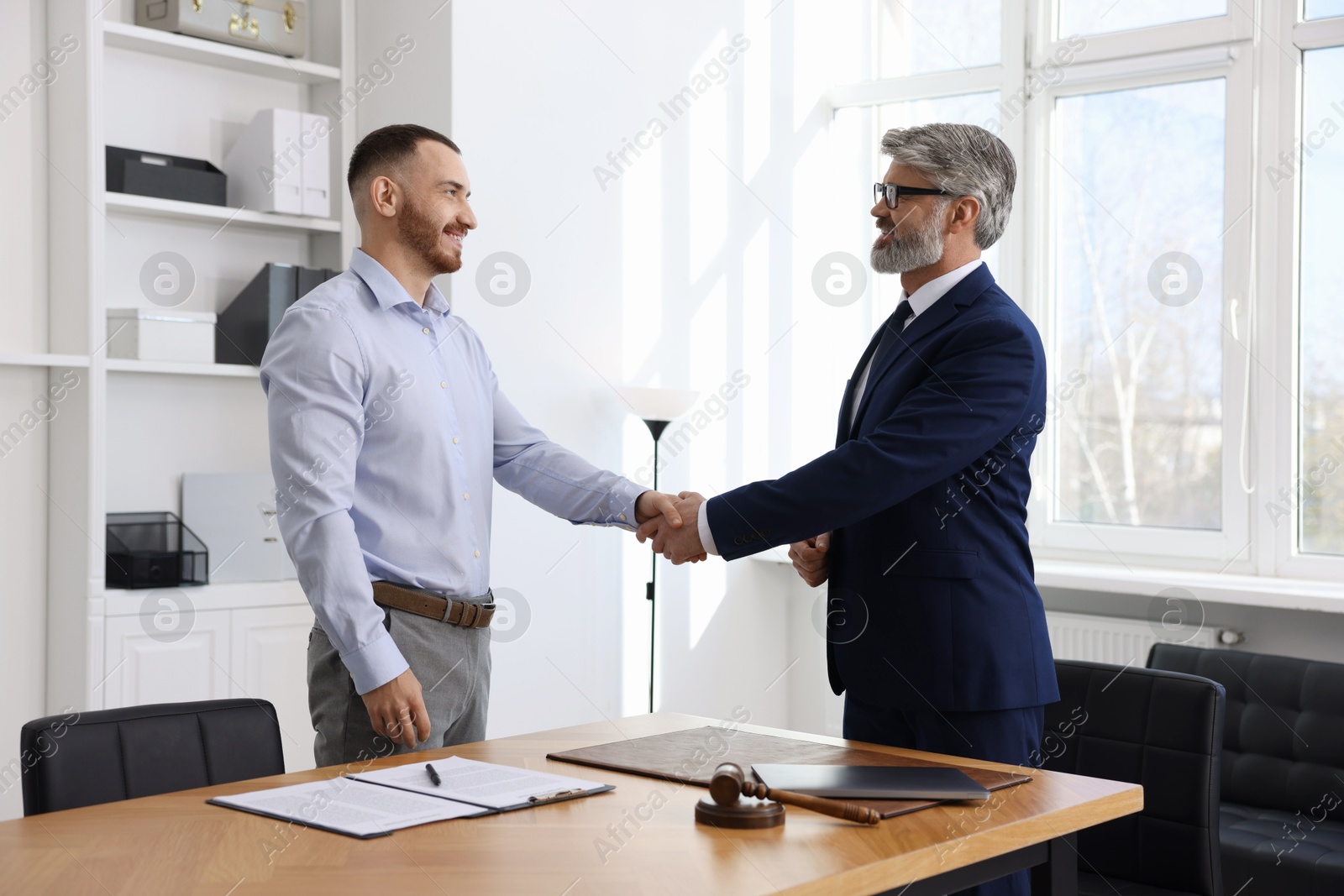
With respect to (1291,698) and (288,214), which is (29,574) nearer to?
(288,214)

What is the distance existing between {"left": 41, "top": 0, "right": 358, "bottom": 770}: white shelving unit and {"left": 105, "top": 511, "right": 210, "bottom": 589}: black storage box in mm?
41

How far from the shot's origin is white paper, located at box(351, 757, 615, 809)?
153 centimetres

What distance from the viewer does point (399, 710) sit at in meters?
1.94

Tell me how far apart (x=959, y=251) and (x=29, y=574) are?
2516 millimetres

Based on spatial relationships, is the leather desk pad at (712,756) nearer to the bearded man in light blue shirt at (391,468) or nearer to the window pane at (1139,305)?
the bearded man in light blue shirt at (391,468)

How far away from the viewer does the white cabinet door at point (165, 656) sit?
3256mm

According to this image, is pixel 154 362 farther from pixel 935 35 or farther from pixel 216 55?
pixel 935 35

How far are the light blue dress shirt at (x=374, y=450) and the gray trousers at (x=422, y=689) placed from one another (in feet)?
0.27

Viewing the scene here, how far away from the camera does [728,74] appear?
4.48 metres

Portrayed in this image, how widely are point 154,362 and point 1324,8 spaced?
3543 mm

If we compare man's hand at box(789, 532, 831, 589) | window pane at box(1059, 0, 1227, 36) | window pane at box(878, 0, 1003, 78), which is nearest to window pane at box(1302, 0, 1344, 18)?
window pane at box(1059, 0, 1227, 36)

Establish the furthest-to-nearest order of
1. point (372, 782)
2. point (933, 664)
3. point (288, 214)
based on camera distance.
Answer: point (288, 214), point (933, 664), point (372, 782)

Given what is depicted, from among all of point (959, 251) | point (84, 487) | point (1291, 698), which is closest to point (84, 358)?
point (84, 487)

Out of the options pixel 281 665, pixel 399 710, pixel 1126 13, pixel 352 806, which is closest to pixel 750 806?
pixel 352 806
